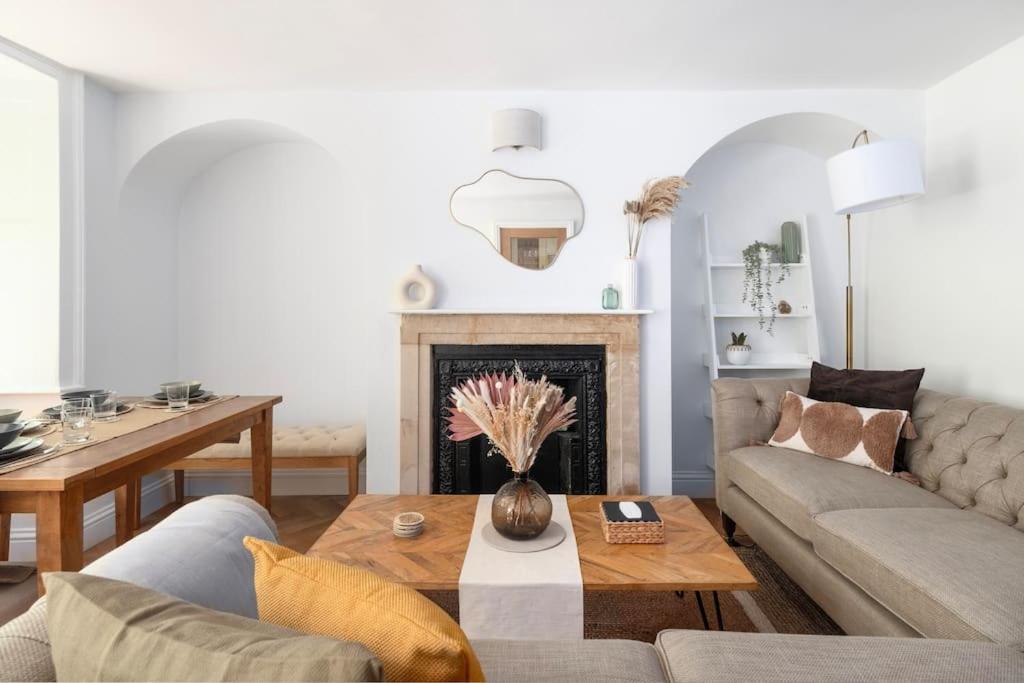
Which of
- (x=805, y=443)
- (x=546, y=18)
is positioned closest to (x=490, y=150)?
(x=546, y=18)

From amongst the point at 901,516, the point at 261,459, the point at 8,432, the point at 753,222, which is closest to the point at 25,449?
the point at 8,432

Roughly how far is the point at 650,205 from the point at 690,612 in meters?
1.99

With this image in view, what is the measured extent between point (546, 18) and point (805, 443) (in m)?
2.18

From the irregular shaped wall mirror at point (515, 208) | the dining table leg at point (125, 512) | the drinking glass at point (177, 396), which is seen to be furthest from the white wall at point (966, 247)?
the dining table leg at point (125, 512)

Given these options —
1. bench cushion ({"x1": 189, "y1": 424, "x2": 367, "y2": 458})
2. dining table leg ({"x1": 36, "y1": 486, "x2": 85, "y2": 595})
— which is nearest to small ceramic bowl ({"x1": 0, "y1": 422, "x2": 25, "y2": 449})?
dining table leg ({"x1": 36, "y1": 486, "x2": 85, "y2": 595})

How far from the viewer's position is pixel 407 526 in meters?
1.71

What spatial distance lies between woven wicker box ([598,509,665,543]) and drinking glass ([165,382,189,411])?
6.17ft

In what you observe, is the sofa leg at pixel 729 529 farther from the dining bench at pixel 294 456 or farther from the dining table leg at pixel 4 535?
the dining table leg at pixel 4 535

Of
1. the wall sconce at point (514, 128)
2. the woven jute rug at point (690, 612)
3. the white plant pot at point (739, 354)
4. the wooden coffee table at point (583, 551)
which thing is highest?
the wall sconce at point (514, 128)

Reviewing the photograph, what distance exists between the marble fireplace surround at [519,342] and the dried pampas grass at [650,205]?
1.45ft

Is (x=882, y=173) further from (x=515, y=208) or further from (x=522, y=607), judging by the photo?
(x=522, y=607)

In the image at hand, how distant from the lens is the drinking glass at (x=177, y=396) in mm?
2307

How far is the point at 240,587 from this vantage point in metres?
0.82

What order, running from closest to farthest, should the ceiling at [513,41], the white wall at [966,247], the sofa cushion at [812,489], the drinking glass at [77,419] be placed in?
1. the drinking glass at [77,419]
2. the sofa cushion at [812,489]
3. the ceiling at [513,41]
4. the white wall at [966,247]
